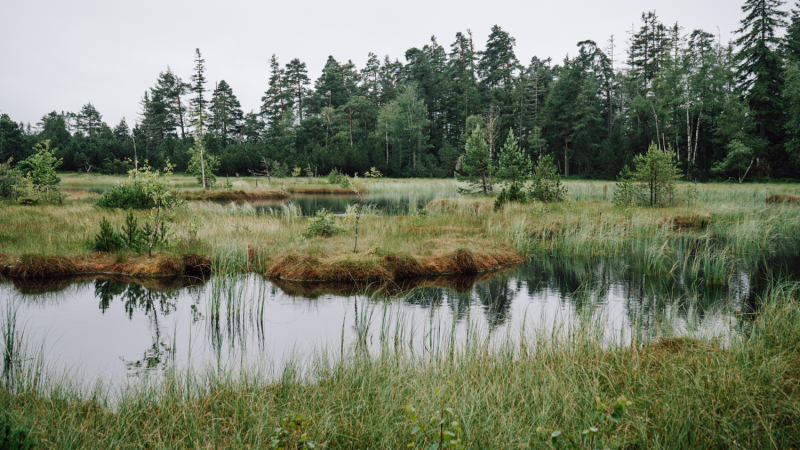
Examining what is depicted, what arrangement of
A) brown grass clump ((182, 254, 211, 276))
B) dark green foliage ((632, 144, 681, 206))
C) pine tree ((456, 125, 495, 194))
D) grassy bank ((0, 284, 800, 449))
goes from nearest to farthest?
grassy bank ((0, 284, 800, 449)) < brown grass clump ((182, 254, 211, 276)) < dark green foliage ((632, 144, 681, 206)) < pine tree ((456, 125, 495, 194))

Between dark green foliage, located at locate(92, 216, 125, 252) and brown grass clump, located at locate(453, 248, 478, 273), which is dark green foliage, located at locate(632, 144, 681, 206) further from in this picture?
dark green foliage, located at locate(92, 216, 125, 252)

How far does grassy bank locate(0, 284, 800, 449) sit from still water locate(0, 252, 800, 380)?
727mm

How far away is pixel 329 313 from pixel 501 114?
153 ft

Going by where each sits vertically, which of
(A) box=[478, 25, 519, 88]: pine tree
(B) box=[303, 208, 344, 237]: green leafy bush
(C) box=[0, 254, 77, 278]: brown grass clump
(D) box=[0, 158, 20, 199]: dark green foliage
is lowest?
(C) box=[0, 254, 77, 278]: brown grass clump

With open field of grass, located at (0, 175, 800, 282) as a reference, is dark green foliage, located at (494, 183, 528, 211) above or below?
above

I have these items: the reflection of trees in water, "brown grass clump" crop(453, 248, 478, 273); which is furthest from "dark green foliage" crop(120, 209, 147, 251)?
"brown grass clump" crop(453, 248, 478, 273)

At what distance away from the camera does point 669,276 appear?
939 centimetres

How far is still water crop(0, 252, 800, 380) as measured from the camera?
543cm

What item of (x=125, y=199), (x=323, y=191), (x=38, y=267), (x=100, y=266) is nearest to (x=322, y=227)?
(x=100, y=266)

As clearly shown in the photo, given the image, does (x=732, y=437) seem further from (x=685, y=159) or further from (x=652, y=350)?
(x=685, y=159)

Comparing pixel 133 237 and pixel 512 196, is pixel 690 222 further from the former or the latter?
pixel 133 237

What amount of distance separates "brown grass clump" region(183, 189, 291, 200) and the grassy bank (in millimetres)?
22536

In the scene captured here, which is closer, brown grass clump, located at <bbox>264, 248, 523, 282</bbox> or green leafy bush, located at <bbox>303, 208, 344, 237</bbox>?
brown grass clump, located at <bbox>264, 248, 523, 282</bbox>

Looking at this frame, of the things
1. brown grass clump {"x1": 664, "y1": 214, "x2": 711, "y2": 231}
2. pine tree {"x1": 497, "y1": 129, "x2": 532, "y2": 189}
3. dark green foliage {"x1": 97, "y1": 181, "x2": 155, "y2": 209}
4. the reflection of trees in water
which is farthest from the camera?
pine tree {"x1": 497, "y1": 129, "x2": 532, "y2": 189}
